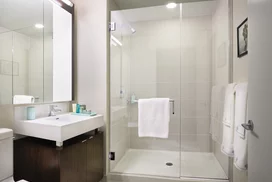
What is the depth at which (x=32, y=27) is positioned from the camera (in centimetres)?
181

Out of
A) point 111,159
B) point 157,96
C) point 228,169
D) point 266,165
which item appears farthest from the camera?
point 157,96

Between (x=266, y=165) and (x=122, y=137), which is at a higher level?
(x=266, y=165)

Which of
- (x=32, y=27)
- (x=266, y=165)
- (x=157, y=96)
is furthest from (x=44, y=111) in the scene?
(x=266, y=165)

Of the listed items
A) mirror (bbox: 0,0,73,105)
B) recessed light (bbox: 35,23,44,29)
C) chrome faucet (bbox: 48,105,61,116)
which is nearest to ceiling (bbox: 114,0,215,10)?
mirror (bbox: 0,0,73,105)

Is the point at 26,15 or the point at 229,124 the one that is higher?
the point at 26,15

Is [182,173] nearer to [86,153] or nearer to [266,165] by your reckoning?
Result: [86,153]

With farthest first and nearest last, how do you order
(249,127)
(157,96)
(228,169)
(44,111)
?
(157,96), (228,169), (44,111), (249,127)

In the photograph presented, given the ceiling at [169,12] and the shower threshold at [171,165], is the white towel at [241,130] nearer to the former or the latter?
the shower threshold at [171,165]

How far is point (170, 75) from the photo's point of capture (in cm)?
281

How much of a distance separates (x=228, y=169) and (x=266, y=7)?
191 centimetres

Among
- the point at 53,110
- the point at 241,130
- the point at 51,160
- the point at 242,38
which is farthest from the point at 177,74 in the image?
the point at 51,160

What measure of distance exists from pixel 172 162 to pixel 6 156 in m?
2.05

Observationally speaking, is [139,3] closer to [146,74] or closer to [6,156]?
[146,74]

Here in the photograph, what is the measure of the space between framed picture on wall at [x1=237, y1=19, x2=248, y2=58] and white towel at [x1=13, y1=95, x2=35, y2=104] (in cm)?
226
